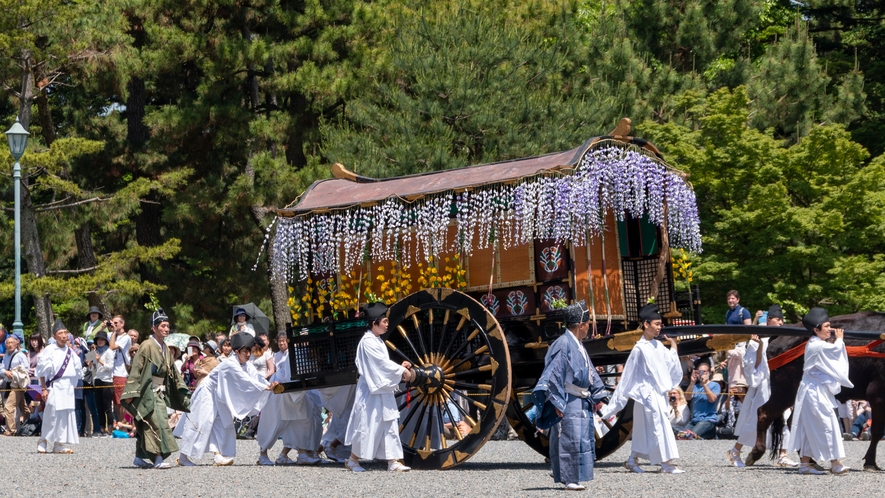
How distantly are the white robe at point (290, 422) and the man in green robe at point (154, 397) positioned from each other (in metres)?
0.97

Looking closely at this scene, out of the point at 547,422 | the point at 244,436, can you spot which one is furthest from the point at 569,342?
the point at 244,436

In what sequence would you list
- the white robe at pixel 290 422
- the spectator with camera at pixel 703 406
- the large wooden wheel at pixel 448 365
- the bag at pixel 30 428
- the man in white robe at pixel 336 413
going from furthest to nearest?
the bag at pixel 30 428, the spectator with camera at pixel 703 406, the man in white robe at pixel 336 413, the white robe at pixel 290 422, the large wooden wheel at pixel 448 365

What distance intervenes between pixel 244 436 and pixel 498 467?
7216mm

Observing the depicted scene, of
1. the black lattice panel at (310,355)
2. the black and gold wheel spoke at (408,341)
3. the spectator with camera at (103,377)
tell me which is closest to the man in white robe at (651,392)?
the black and gold wheel spoke at (408,341)

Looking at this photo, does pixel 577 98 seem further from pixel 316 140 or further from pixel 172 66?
pixel 172 66

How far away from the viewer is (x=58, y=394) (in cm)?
1541

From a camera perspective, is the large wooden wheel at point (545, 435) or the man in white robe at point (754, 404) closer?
the man in white robe at point (754, 404)

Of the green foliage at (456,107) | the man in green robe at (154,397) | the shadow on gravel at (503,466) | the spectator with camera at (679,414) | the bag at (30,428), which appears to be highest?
the green foliage at (456,107)

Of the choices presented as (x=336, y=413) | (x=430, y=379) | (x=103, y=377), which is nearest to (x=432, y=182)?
(x=430, y=379)

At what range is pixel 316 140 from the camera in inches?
1068

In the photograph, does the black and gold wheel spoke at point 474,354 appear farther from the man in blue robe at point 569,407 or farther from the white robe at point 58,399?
the white robe at point 58,399

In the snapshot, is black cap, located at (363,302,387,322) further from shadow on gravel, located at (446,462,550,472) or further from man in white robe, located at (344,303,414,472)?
shadow on gravel, located at (446,462,550,472)

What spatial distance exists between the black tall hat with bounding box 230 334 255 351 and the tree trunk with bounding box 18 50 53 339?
12241 mm

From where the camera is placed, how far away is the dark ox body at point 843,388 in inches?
467
